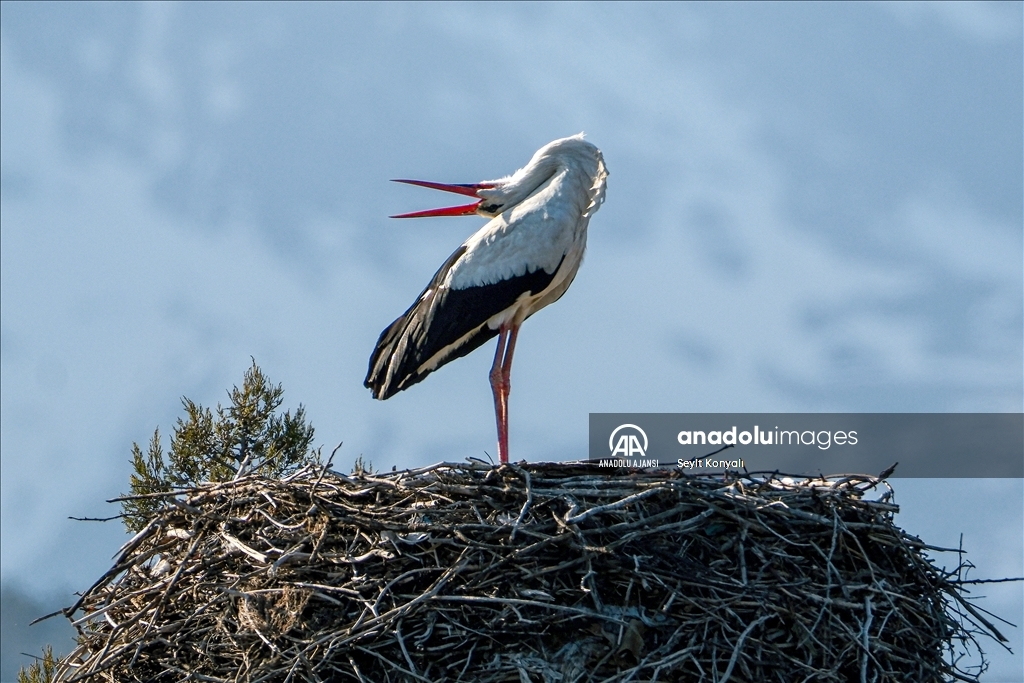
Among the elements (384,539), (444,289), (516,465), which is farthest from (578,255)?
(384,539)

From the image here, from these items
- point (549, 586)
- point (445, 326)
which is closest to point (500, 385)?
point (445, 326)

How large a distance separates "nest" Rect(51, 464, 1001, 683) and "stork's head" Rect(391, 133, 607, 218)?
2.59 m

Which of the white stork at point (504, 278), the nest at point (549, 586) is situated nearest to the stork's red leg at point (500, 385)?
the white stork at point (504, 278)

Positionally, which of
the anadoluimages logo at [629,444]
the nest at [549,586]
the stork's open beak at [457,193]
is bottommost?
the nest at [549,586]

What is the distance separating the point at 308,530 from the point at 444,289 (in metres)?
2.29

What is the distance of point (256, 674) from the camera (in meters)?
6.64

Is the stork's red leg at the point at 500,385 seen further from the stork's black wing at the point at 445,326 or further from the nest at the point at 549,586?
the nest at the point at 549,586

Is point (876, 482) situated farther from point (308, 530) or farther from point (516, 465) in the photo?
point (308, 530)

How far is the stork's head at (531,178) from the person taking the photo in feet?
29.4

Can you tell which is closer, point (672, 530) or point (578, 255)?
point (672, 530)

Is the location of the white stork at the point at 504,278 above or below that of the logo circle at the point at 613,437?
above

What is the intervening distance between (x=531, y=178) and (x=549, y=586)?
11.1 feet

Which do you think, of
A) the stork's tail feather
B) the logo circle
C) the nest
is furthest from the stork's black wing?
the nest

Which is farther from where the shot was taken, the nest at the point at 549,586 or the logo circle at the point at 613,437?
the logo circle at the point at 613,437
